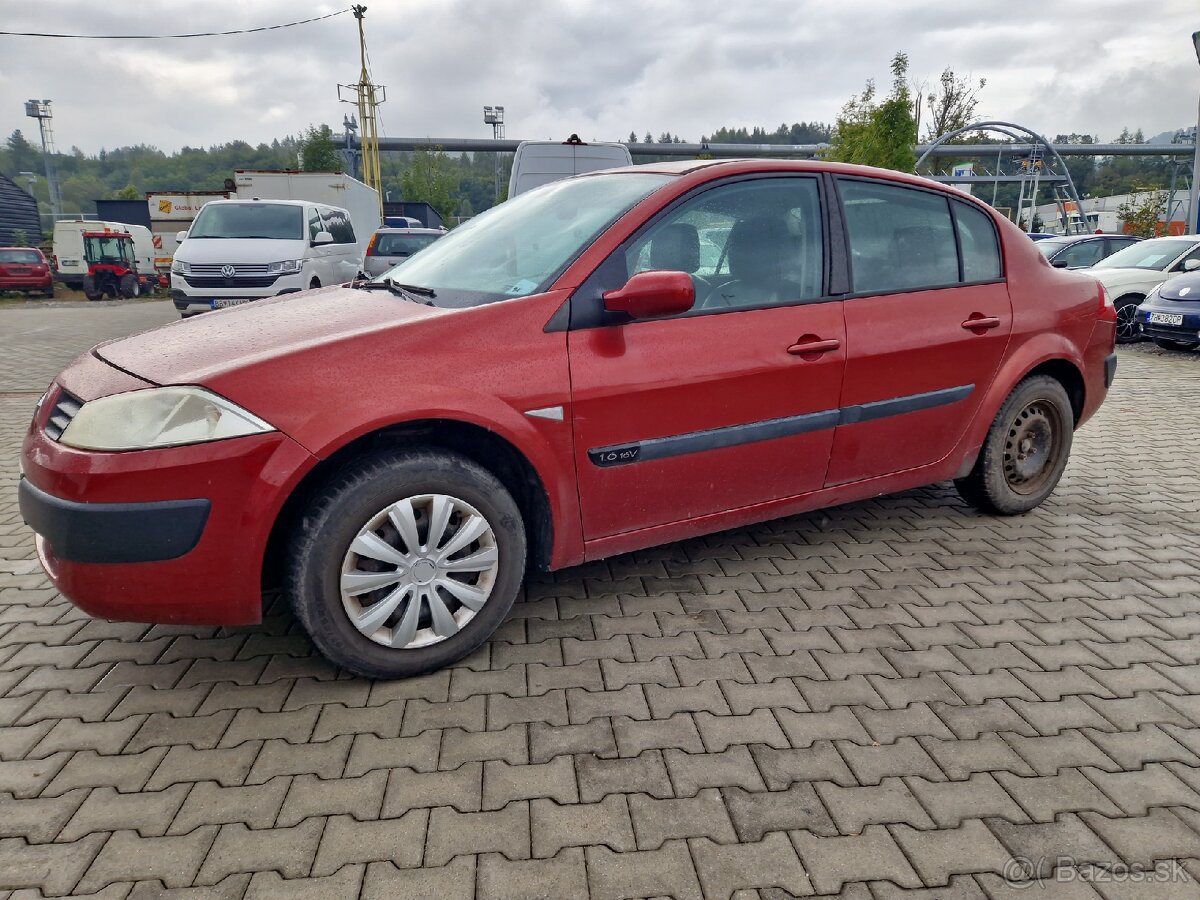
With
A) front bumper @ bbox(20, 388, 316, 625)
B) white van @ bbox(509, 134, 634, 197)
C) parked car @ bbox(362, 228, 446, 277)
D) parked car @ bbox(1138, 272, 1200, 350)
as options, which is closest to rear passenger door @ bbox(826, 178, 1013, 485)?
front bumper @ bbox(20, 388, 316, 625)

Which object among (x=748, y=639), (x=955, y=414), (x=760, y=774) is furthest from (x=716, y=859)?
(x=955, y=414)

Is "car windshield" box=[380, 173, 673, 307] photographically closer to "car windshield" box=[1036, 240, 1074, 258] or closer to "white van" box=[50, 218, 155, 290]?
"car windshield" box=[1036, 240, 1074, 258]

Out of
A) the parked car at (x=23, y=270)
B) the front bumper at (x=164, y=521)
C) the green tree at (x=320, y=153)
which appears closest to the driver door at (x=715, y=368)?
the front bumper at (x=164, y=521)

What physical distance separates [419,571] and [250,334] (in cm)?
97

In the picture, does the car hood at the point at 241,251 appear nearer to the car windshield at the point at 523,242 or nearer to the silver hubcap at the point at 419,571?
the car windshield at the point at 523,242

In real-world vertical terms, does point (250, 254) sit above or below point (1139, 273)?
above

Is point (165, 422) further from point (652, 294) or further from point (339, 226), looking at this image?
point (339, 226)

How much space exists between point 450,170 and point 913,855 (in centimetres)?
7071

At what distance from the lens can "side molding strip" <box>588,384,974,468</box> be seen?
292 cm

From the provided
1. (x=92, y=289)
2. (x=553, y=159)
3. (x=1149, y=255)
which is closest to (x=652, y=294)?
(x=553, y=159)

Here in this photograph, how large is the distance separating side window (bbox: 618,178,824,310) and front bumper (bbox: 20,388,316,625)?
55.5 inches

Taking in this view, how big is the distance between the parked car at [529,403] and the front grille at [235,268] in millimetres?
8616

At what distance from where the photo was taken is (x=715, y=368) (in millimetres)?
3029

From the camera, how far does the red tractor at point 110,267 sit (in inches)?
981
